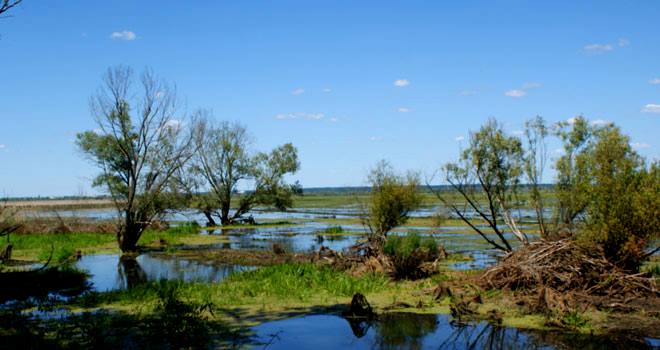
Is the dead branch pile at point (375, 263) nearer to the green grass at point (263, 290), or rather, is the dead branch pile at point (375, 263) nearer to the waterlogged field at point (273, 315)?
the waterlogged field at point (273, 315)

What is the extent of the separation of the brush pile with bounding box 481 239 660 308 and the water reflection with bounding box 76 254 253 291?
10083mm

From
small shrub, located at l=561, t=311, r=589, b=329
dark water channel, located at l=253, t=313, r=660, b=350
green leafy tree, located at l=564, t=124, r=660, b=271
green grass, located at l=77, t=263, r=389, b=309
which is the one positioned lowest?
dark water channel, located at l=253, t=313, r=660, b=350

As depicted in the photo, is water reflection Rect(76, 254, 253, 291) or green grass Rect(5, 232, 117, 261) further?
green grass Rect(5, 232, 117, 261)

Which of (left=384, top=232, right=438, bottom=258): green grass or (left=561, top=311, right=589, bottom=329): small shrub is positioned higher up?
(left=384, top=232, right=438, bottom=258): green grass

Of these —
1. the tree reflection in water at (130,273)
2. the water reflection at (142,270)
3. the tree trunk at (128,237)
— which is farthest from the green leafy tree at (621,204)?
the tree trunk at (128,237)

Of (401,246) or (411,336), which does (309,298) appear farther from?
(401,246)

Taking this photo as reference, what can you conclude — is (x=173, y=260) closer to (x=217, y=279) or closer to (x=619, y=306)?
(x=217, y=279)

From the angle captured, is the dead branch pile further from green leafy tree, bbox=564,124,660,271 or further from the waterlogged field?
green leafy tree, bbox=564,124,660,271

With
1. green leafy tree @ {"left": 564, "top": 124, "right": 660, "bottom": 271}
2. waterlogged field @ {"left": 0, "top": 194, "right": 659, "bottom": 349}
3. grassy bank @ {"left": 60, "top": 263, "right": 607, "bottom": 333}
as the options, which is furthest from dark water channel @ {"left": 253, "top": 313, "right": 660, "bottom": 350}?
green leafy tree @ {"left": 564, "top": 124, "right": 660, "bottom": 271}

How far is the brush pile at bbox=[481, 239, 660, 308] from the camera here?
1399cm

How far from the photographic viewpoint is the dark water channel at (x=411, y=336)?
35.7 feet

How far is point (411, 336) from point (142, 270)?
14.9 metres

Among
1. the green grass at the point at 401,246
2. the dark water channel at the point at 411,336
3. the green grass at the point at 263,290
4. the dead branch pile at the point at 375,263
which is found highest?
the green grass at the point at 401,246

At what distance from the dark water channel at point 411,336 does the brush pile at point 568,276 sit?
2.19 m
